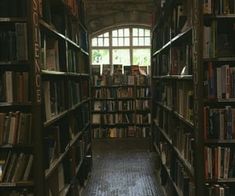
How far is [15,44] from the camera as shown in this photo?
2453mm

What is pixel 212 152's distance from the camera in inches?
107

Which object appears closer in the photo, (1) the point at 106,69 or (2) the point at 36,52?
(2) the point at 36,52

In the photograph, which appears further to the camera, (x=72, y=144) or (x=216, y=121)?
(x=72, y=144)

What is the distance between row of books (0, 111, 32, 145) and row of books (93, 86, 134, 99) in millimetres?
5570

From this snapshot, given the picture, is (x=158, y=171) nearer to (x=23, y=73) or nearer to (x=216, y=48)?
(x=216, y=48)

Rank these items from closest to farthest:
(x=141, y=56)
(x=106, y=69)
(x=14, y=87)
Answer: (x=14, y=87) < (x=106, y=69) < (x=141, y=56)

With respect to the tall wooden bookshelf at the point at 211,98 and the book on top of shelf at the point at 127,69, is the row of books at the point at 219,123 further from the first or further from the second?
the book on top of shelf at the point at 127,69

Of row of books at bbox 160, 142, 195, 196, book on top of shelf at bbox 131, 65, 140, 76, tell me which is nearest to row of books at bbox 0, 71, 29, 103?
row of books at bbox 160, 142, 195, 196

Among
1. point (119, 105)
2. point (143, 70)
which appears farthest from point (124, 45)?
point (119, 105)

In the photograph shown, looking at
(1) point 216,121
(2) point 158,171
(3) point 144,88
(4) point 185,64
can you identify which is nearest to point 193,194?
(1) point 216,121

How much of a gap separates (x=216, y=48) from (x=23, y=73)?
1454mm

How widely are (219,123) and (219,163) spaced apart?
32cm

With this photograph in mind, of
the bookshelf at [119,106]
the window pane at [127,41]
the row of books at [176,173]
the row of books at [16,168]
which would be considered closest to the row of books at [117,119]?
the bookshelf at [119,106]

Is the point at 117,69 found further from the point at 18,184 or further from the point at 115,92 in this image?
the point at 18,184
